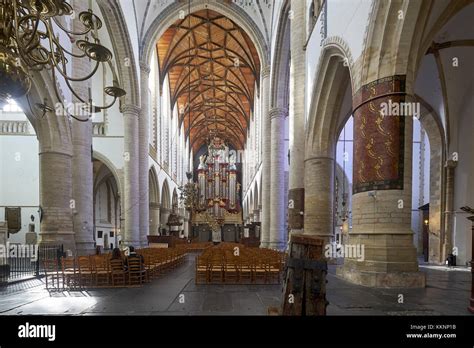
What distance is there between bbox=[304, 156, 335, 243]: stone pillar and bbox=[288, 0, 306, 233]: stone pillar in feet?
1.99

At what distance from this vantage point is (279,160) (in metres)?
17.0

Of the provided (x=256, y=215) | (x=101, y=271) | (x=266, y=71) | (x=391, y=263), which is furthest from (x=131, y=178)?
(x=256, y=215)

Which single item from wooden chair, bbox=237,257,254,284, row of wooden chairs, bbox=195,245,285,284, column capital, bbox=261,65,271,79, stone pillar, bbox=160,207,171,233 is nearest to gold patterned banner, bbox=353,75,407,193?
row of wooden chairs, bbox=195,245,285,284

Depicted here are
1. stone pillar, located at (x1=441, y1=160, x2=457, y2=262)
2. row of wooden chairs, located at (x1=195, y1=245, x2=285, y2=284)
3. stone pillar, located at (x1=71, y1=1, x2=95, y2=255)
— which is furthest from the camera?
stone pillar, located at (x1=441, y1=160, x2=457, y2=262)

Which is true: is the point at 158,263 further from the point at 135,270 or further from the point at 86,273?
the point at 86,273

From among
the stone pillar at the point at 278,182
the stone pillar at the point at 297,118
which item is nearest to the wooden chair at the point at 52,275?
the stone pillar at the point at 297,118

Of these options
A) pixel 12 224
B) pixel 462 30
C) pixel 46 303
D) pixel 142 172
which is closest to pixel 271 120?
pixel 142 172

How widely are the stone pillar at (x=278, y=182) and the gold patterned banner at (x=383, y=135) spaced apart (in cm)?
1007

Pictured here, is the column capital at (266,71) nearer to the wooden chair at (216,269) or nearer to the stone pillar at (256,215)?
the stone pillar at (256,215)

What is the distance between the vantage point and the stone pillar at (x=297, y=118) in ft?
37.3

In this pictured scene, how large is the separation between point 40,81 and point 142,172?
371 inches

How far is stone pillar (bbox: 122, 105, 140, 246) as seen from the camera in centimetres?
1691

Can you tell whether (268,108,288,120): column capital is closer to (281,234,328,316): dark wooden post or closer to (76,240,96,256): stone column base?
(76,240,96,256): stone column base
